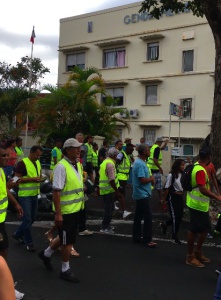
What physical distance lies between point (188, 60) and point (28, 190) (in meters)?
19.7

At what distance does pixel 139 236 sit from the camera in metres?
7.64

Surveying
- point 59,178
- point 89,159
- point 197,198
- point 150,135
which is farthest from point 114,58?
point 59,178

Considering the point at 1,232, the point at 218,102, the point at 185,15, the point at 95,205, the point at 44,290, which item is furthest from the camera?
the point at 185,15

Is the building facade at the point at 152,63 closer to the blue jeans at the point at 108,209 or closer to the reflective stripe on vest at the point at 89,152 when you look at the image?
the reflective stripe on vest at the point at 89,152

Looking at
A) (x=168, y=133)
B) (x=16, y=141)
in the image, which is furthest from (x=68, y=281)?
(x=168, y=133)

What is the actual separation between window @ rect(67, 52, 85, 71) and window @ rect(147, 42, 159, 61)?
17.1 feet

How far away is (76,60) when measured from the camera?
29734mm

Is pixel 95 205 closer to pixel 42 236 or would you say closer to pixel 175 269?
pixel 42 236

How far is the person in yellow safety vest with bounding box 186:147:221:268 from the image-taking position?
6141 millimetres

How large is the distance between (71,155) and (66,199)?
1.92 ft

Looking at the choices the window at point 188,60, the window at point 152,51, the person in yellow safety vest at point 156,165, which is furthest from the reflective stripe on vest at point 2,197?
the window at point 152,51

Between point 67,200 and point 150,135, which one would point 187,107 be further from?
point 67,200

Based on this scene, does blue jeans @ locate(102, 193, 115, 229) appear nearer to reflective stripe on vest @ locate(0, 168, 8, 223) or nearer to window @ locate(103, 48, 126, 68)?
reflective stripe on vest @ locate(0, 168, 8, 223)

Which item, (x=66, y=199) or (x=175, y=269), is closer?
(x=66, y=199)
